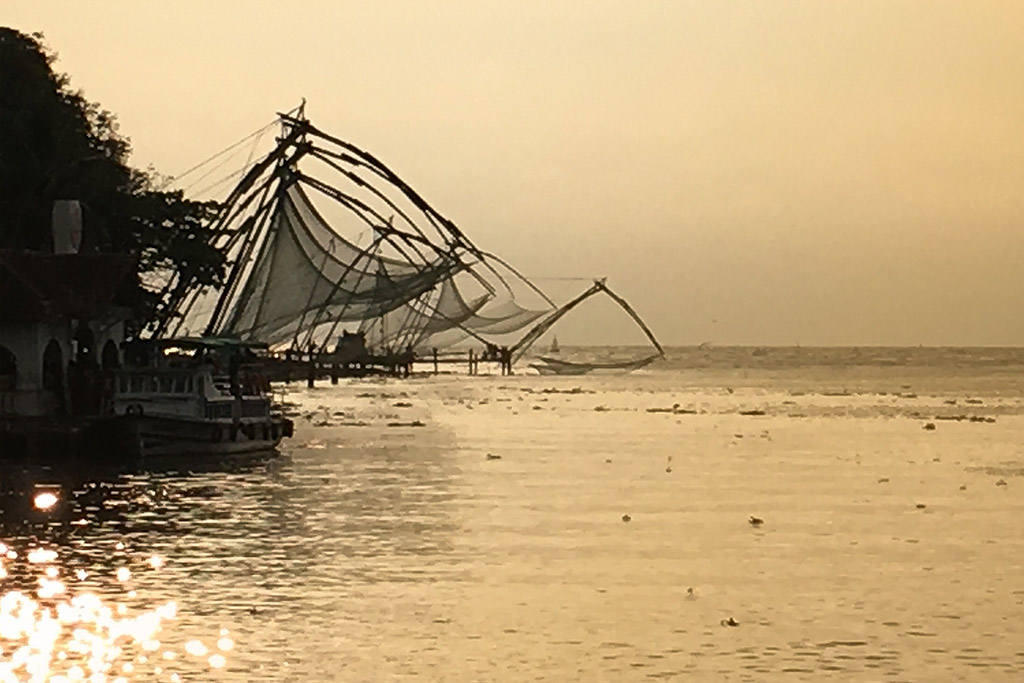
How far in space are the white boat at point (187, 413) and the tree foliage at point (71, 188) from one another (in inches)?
170

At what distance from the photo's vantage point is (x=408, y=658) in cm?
1873

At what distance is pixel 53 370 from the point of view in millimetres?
41969

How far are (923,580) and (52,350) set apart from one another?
73.9 feet

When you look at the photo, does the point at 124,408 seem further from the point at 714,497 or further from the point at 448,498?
the point at 714,497

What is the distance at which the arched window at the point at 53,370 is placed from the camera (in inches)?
1639

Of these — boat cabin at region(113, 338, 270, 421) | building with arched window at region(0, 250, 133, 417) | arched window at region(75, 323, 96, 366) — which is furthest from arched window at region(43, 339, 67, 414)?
boat cabin at region(113, 338, 270, 421)

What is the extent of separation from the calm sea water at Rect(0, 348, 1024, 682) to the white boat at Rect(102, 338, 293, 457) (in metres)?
0.52

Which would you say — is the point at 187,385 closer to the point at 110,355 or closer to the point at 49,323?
the point at 49,323

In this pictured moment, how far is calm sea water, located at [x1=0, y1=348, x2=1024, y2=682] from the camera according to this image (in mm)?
18859

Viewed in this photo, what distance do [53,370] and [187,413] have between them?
10.2 ft

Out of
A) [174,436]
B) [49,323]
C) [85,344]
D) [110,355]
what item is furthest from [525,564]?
[110,355]

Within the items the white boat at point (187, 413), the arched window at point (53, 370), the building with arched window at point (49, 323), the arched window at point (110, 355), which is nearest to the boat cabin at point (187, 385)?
the white boat at point (187, 413)

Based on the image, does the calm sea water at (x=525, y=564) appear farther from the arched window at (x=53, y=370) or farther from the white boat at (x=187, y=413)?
the arched window at (x=53, y=370)

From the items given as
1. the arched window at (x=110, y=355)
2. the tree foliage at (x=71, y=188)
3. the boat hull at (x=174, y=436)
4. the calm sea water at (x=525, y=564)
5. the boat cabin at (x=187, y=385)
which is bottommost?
the calm sea water at (x=525, y=564)
